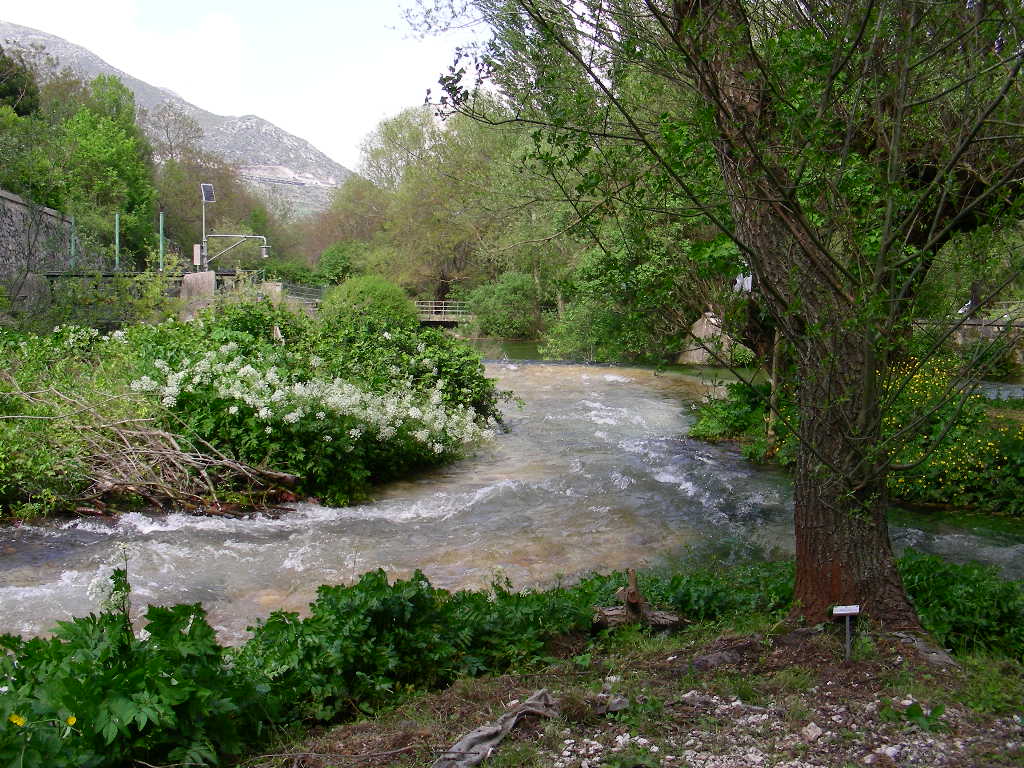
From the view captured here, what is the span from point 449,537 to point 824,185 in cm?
526

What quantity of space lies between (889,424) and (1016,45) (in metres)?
2.08

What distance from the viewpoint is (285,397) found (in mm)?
9016

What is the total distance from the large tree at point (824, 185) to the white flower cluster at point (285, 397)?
5.40 metres

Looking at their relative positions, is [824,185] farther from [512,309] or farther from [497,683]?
[512,309]

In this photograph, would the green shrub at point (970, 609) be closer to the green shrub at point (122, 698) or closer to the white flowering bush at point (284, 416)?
the green shrub at point (122, 698)

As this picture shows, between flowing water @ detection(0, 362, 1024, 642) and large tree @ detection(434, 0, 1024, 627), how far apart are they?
2328mm

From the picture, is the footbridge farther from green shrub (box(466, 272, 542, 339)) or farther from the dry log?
the dry log

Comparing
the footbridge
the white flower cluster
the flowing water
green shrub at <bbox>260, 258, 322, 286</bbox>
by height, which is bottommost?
the flowing water

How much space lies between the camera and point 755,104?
4.25 meters

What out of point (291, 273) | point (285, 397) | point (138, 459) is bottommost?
point (138, 459)

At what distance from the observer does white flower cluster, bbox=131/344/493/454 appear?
8875mm

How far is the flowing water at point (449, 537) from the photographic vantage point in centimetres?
A: 641

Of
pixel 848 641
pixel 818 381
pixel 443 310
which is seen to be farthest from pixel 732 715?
pixel 443 310

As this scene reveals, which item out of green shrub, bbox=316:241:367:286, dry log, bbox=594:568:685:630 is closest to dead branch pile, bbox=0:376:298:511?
dry log, bbox=594:568:685:630
